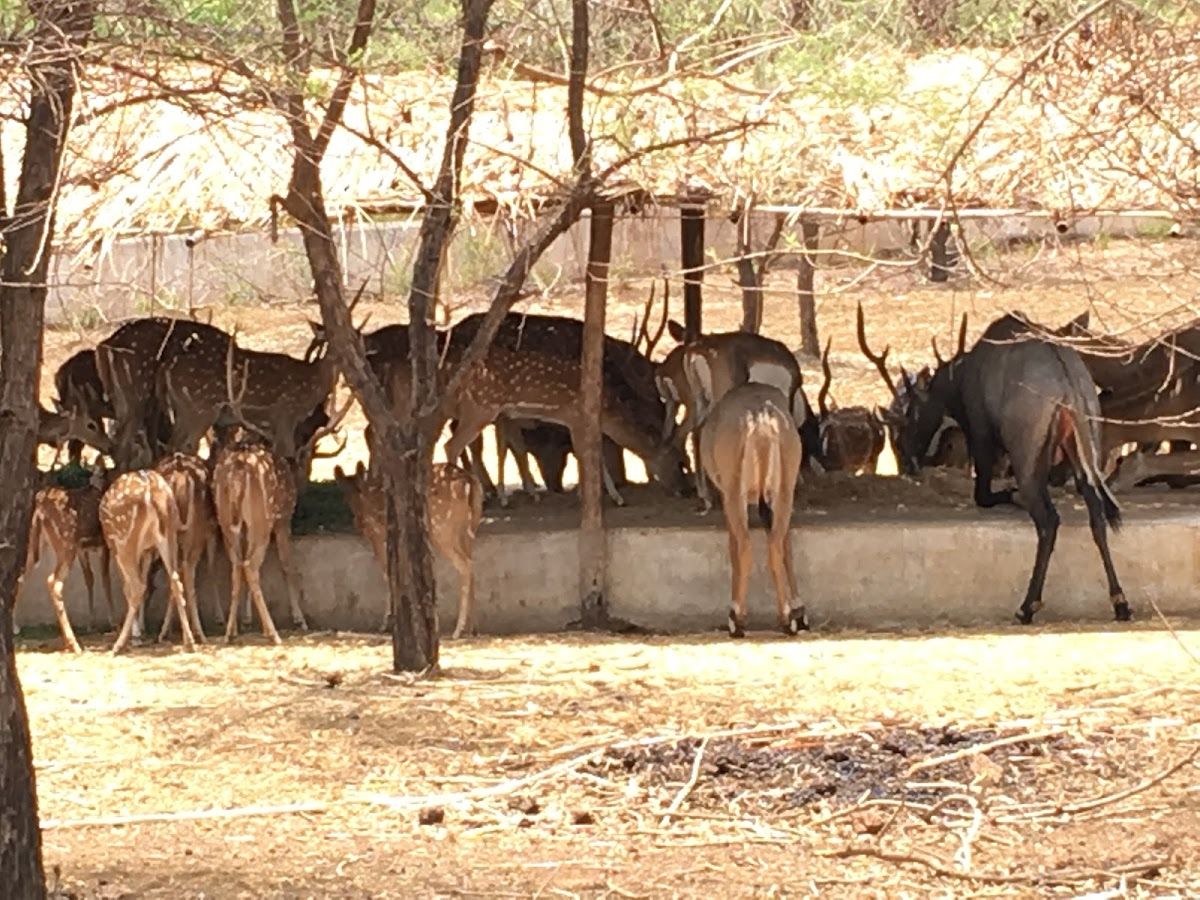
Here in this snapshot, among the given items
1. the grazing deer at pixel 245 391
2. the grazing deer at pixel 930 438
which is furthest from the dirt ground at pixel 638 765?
the grazing deer at pixel 930 438

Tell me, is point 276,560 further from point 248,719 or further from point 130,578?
point 248,719

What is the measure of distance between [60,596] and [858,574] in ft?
13.5

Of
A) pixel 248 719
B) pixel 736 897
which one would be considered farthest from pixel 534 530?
pixel 736 897

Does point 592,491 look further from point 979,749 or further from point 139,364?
point 979,749

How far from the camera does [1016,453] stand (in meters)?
12.2

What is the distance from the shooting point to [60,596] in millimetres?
11641

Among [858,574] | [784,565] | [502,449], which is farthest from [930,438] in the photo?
[502,449]

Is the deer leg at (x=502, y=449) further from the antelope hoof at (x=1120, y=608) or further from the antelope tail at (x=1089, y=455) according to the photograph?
the antelope hoof at (x=1120, y=608)

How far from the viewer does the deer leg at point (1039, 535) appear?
11.8 metres

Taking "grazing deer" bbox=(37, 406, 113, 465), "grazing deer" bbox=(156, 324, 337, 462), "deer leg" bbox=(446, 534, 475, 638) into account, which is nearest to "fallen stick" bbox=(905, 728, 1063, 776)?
"deer leg" bbox=(446, 534, 475, 638)

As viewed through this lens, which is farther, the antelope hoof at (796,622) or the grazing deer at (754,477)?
the antelope hoof at (796,622)

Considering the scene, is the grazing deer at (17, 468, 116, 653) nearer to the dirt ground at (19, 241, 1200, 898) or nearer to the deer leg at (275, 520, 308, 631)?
the dirt ground at (19, 241, 1200, 898)

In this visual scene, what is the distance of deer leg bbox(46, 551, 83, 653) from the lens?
11578 mm

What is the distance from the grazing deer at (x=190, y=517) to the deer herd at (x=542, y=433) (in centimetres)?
1
